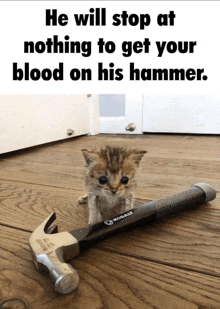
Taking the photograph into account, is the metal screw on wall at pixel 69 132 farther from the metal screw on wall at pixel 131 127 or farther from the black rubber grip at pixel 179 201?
the black rubber grip at pixel 179 201

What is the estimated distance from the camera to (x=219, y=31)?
9.74 feet

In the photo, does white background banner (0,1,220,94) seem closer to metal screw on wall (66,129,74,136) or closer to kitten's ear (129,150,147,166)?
metal screw on wall (66,129,74,136)

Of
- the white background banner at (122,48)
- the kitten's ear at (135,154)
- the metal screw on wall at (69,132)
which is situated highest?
the white background banner at (122,48)

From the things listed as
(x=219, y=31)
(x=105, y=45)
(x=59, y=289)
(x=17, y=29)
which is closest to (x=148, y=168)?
(x=59, y=289)

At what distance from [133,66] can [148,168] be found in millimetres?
1680

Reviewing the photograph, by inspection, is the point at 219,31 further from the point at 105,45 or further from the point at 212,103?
the point at 105,45

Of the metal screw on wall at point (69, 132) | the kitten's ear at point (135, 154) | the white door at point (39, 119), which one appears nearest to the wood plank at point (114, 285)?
the kitten's ear at point (135, 154)

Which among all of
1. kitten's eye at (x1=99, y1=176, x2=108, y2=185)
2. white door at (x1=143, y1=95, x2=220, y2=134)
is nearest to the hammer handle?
kitten's eye at (x1=99, y1=176, x2=108, y2=185)

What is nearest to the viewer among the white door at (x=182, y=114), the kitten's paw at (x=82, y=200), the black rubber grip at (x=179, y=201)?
the black rubber grip at (x=179, y=201)

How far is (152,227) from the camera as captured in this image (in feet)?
2.98

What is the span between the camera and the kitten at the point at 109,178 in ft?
3.02

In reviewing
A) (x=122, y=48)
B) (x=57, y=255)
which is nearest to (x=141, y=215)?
Result: (x=57, y=255)

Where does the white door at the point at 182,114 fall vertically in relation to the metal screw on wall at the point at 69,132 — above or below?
above

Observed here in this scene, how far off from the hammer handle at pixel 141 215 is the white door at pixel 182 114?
2.29m
